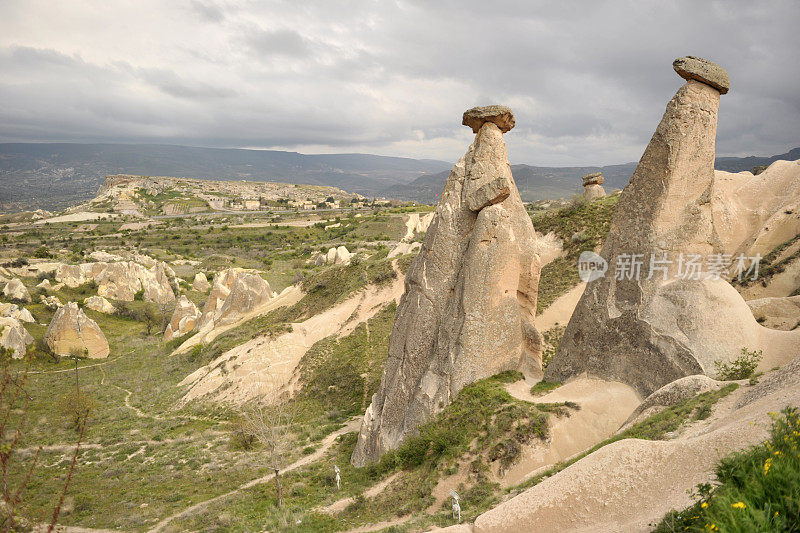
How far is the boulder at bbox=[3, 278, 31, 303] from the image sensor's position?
6156cm

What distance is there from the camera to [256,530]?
15602mm

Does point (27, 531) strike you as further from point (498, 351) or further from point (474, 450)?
point (498, 351)

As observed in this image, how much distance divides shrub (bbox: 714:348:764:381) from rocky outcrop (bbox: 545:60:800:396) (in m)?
0.26

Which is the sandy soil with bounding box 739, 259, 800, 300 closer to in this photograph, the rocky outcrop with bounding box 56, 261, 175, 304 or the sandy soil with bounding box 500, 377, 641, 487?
the sandy soil with bounding box 500, 377, 641, 487

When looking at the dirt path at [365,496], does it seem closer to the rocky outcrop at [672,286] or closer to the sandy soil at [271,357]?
the rocky outcrop at [672,286]

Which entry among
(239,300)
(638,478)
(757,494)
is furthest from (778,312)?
(239,300)

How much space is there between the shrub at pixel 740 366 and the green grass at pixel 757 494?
8617mm

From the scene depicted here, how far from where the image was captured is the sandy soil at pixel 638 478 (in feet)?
26.6

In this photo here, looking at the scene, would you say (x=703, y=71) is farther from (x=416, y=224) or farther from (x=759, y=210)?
(x=416, y=224)

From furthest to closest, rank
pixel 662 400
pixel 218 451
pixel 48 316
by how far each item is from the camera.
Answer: pixel 48 316
pixel 218 451
pixel 662 400

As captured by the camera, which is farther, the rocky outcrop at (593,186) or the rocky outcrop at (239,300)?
the rocky outcrop at (593,186)

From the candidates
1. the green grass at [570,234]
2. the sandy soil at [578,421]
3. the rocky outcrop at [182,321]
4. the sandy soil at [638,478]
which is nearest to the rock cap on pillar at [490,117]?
the sandy soil at [578,421]

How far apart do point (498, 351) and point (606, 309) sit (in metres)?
4.78

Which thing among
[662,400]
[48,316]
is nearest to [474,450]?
[662,400]
